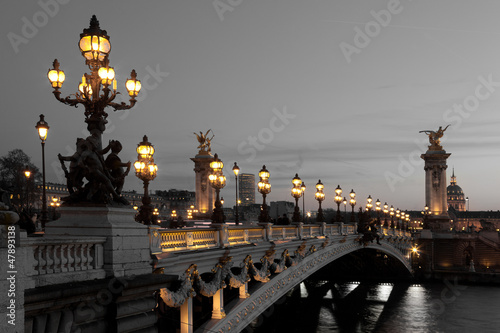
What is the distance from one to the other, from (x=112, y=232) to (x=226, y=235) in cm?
744

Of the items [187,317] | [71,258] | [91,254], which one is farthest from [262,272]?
[71,258]

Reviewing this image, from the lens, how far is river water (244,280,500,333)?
45844 millimetres

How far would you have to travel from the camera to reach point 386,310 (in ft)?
178

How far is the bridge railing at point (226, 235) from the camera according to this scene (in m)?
14.7

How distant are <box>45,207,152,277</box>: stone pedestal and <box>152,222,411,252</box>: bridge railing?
4.99 feet

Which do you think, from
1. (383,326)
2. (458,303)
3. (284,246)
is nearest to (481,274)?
(458,303)

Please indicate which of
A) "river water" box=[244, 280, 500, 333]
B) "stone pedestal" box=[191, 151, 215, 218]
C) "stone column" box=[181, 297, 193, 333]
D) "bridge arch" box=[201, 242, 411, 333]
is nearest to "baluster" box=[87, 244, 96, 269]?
"stone column" box=[181, 297, 193, 333]

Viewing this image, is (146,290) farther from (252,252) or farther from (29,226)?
(252,252)

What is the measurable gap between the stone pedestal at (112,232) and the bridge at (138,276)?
27 mm

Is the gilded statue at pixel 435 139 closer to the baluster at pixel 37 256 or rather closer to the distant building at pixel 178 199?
the distant building at pixel 178 199

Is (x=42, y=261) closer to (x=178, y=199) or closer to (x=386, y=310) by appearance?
(x=386, y=310)

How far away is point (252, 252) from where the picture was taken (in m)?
20.9

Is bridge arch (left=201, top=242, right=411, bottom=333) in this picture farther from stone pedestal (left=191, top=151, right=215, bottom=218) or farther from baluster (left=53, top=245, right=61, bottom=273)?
stone pedestal (left=191, top=151, right=215, bottom=218)

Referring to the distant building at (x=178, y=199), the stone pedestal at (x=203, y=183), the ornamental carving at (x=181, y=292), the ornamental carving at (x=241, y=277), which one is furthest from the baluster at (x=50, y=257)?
the distant building at (x=178, y=199)
